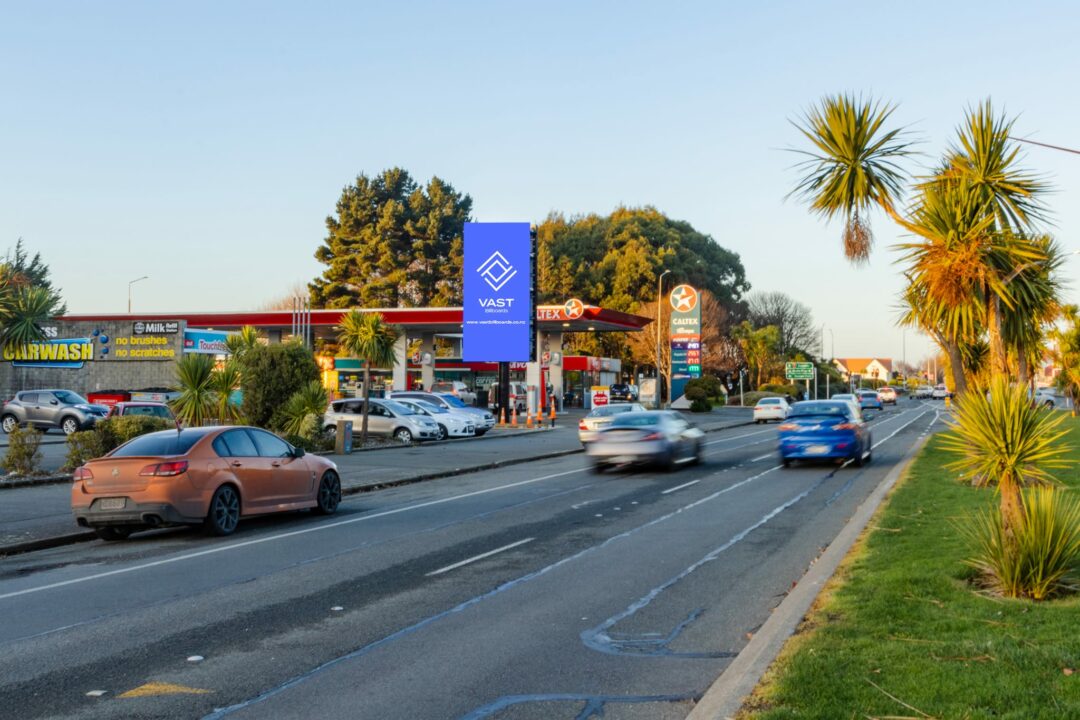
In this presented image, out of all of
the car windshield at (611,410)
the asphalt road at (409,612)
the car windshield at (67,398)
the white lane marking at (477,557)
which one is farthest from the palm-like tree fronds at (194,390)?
the white lane marking at (477,557)

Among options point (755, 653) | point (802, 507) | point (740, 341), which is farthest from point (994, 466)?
point (740, 341)

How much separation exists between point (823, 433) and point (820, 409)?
0.76 meters

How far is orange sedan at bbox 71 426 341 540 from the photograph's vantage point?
12.8 metres

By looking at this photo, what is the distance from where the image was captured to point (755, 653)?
263 inches

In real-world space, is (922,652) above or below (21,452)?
below

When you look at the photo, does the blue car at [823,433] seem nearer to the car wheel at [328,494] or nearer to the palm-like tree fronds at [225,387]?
the car wheel at [328,494]

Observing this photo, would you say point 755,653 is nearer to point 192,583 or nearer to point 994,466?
point 994,466

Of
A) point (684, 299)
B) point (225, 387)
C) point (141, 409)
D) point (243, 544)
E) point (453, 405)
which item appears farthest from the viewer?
point (684, 299)

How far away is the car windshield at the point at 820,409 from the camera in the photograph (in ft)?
77.6

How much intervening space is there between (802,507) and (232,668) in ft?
36.3

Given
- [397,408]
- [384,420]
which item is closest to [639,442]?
[384,420]

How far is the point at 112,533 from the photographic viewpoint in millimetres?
13578

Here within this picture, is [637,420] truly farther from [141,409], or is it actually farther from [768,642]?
[768,642]

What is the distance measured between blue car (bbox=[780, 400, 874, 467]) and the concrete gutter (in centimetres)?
1126
